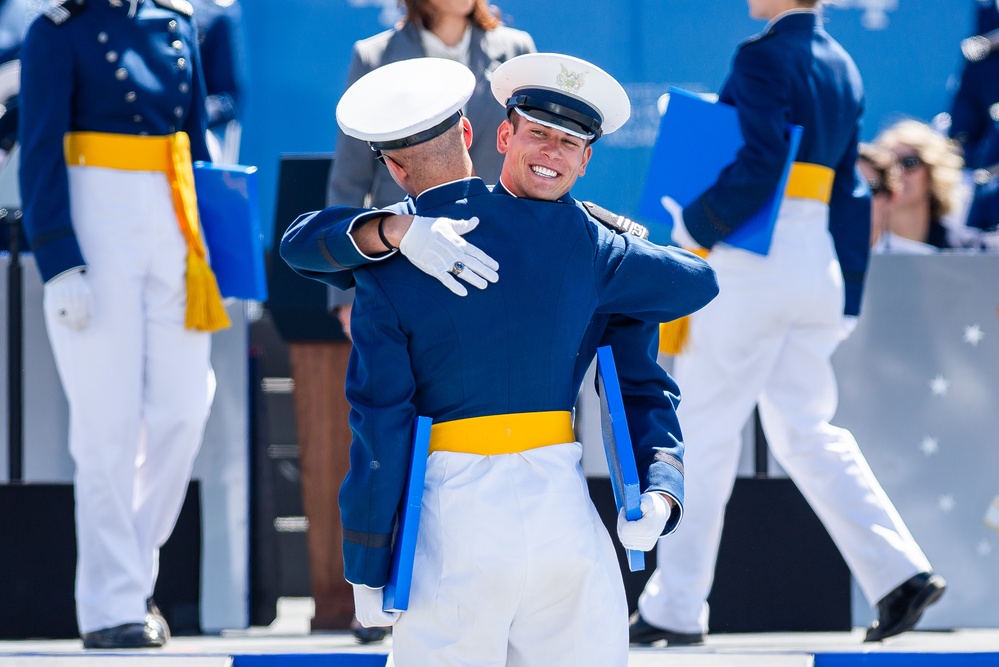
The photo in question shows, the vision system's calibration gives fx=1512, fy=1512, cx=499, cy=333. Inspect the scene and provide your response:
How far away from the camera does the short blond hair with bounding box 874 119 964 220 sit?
569 centimetres

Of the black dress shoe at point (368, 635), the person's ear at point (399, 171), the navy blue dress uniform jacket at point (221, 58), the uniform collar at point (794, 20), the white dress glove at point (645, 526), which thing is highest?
the uniform collar at point (794, 20)

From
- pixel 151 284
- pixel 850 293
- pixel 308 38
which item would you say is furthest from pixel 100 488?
pixel 308 38

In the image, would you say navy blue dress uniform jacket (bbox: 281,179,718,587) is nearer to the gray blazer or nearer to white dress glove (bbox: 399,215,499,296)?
white dress glove (bbox: 399,215,499,296)

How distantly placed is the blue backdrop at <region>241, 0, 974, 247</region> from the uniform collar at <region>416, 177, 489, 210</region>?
331cm

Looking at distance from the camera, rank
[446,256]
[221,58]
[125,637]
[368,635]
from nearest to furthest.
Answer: [446,256]
[125,637]
[368,635]
[221,58]

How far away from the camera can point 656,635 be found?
381 centimetres

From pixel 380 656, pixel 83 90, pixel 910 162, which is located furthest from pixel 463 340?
pixel 910 162

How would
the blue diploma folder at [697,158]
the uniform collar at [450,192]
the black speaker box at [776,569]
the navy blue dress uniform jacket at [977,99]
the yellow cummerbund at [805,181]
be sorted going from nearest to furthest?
the uniform collar at [450,192]
the blue diploma folder at [697,158]
the yellow cummerbund at [805,181]
the black speaker box at [776,569]
the navy blue dress uniform jacket at [977,99]

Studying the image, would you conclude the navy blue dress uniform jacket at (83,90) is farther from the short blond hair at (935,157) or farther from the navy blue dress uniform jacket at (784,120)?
the short blond hair at (935,157)

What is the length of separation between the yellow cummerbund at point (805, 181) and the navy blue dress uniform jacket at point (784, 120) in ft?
0.06

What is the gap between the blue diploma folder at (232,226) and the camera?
3.94 m

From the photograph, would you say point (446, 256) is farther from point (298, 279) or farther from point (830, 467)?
point (298, 279)

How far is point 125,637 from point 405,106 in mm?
1865

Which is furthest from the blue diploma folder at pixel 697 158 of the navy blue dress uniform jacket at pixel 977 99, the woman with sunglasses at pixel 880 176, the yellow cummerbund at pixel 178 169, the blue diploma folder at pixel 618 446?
the navy blue dress uniform jacket at pixel 977 99
